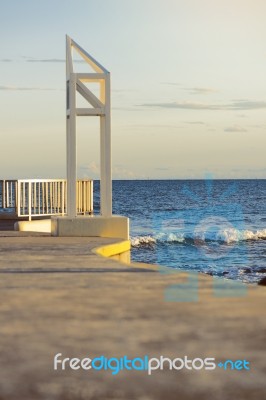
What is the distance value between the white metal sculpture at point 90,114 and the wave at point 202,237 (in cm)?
2684

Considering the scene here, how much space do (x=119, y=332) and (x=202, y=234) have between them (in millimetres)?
44615

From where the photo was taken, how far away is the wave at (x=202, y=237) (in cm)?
4400

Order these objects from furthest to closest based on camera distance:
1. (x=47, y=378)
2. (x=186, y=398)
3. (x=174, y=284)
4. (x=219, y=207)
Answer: (x=219, y=207)
(x=174, y=284)
(x=47, y=378)
(x=186, y=398)

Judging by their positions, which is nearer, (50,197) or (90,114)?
(90,114)

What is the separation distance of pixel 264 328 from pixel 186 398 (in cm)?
169

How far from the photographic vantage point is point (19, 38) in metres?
29.4

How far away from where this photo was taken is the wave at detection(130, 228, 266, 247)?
44000mm

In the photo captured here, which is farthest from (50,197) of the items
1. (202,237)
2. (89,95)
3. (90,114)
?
(202,237)

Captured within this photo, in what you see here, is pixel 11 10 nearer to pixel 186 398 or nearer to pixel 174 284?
pixel 174 284

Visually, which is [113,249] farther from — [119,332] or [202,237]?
[202,237]

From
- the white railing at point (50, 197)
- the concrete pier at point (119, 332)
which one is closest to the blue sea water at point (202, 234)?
the white railing at point (50, 197)

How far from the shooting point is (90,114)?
47.1ft

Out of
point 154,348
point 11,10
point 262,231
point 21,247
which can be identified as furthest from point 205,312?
point 262,231

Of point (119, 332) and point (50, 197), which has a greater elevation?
point (50, 197)
